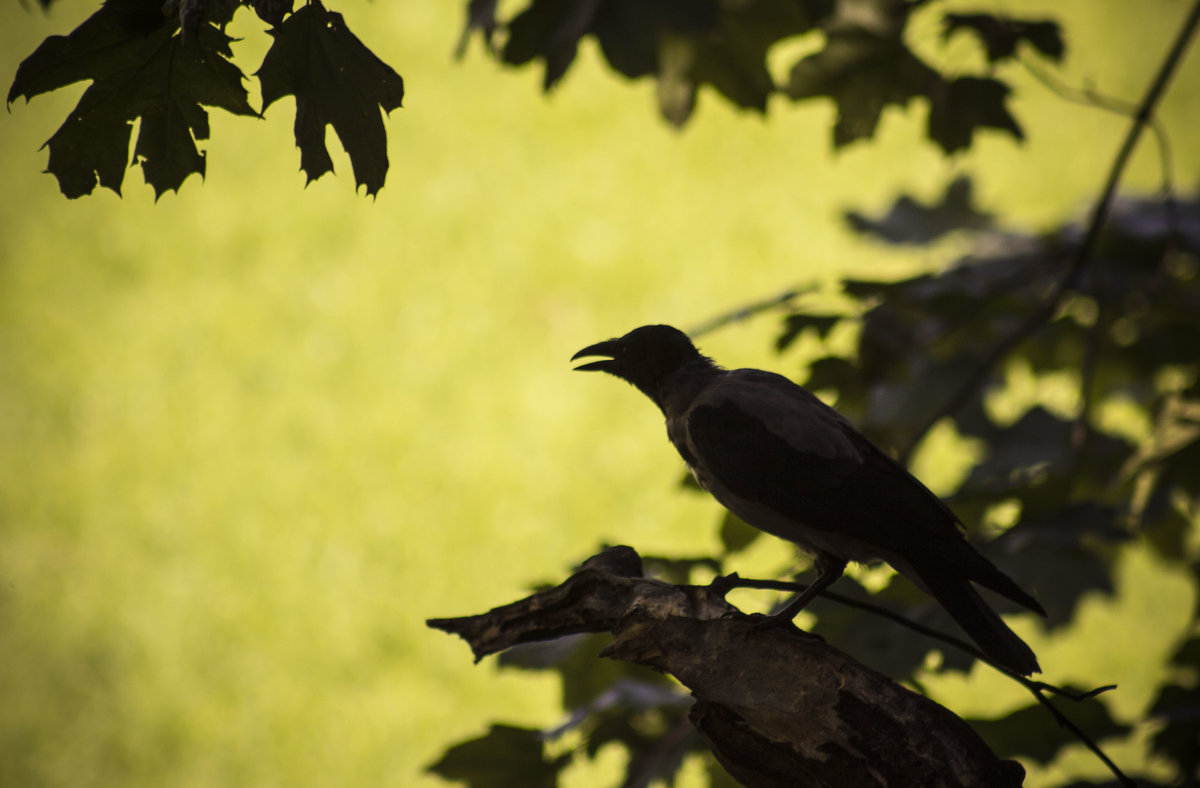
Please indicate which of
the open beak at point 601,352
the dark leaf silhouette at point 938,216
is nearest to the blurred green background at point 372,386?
the dark leaf silhouette at point 938,216

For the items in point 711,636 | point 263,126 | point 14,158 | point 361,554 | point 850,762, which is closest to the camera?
point 850,762

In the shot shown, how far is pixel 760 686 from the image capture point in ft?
5.83

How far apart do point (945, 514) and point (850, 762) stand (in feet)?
1.65

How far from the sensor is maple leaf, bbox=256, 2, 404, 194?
173cm

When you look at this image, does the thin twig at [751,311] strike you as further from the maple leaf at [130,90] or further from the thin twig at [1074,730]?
the maple leaf at [130,90]

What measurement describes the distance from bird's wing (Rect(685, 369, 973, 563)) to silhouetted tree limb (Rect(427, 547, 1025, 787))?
0.22 m

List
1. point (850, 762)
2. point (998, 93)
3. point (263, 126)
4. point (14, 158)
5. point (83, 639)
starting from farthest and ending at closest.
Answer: point (263, 126)
point (14, 158)
point (83, 639)
point (998, 93)
point (850, 762)

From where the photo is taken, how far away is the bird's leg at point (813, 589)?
183cm

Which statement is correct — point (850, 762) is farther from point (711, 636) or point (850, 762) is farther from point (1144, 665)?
point (1144, 665)

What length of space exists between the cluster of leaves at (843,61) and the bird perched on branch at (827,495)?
1.16 meters

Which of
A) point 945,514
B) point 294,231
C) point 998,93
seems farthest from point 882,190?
point 945,514

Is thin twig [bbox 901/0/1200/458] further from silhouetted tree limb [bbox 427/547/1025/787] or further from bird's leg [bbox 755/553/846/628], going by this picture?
silhouetted tree limb [bbox 427/547/1025/787]

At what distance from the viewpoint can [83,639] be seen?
5.37 m

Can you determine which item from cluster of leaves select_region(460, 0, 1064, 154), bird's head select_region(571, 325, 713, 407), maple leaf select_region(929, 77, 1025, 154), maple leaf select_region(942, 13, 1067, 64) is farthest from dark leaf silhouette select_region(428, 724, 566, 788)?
maple leaf select_region(942, 13, 1067, 64)
